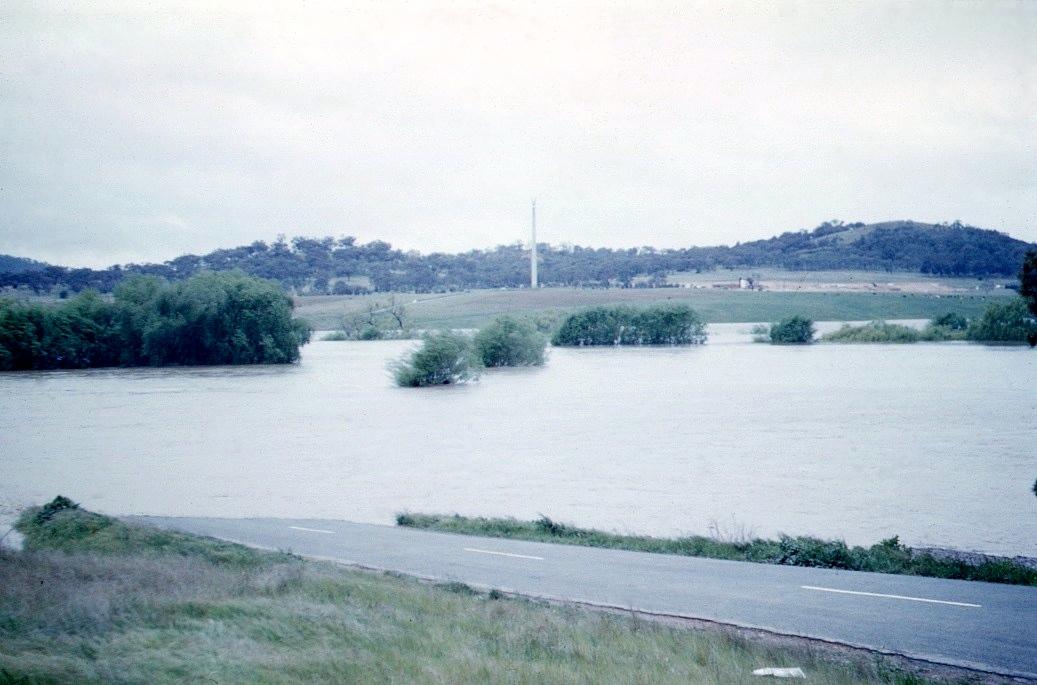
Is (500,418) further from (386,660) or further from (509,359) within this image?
(386,660)

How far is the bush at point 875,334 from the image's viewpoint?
9212cm

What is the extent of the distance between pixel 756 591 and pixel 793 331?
83998mm

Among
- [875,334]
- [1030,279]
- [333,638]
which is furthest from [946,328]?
[333,638]

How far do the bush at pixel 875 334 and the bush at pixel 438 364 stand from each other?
4161 cm

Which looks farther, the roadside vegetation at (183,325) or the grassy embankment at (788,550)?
the roadside vegetation at (183,325)

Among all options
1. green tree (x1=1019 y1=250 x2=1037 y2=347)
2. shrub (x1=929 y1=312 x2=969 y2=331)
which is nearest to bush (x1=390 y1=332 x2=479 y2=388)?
shrub (x1=929 y1=312 x2=969 y2=331)

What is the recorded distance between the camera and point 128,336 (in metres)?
81.6

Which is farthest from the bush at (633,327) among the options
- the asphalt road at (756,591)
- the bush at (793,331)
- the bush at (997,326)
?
the asphalt road at (756,591)

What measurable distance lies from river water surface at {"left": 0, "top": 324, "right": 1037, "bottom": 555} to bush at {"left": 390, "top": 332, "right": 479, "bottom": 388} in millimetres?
1503

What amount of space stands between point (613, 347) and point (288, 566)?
268ft

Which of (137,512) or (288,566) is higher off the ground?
(288,566)

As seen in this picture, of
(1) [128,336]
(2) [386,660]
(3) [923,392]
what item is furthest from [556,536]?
(1) [128,336]

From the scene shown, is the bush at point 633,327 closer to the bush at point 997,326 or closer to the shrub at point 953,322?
the shrub at point 953,322

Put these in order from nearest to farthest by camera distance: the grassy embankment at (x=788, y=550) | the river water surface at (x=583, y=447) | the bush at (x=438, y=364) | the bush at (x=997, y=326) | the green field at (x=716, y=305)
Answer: the grassy embankment at (x=788, y=550) < the river water surface at (x=583, y=447) < the bush at (x=438, y=364) < the bush at (x=997, y=326) < the green field at (x=716, y=305)
